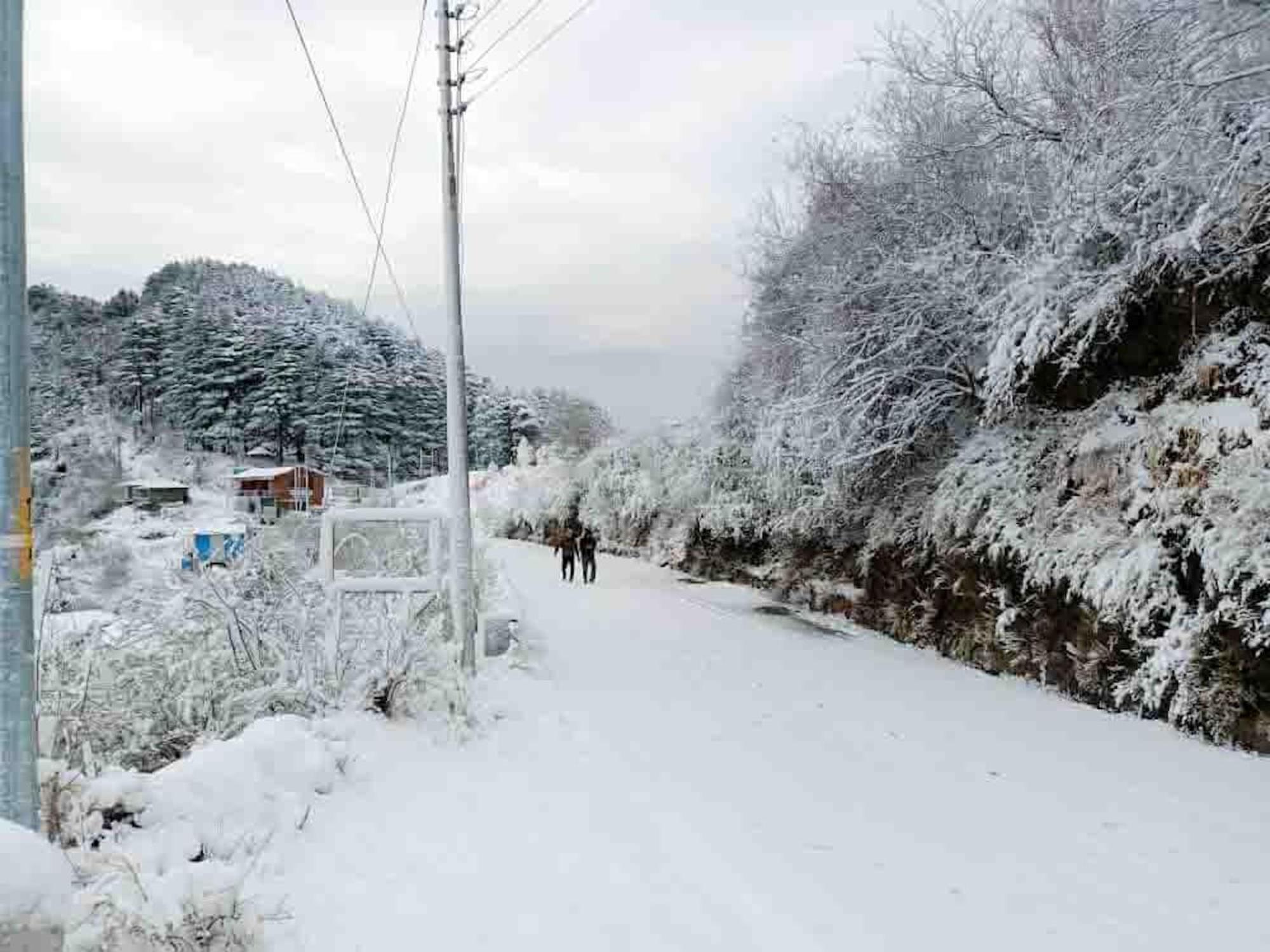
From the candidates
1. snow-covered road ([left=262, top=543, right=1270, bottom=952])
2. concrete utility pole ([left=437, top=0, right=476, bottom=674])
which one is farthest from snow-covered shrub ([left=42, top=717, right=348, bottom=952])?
concrete utility pole ([left=437, top=0, right=476, bottom=674])

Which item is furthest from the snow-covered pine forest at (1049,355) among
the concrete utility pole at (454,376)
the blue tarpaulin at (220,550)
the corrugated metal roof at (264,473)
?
the corrugated metal roof at (264,473)

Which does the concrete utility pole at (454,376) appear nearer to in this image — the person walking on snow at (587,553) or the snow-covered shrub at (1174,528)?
the snow-covered shrub at (1174,528)

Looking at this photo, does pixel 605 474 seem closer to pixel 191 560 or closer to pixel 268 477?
pixel 268 477

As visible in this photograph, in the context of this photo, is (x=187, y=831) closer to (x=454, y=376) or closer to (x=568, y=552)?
(x=454, y=376)

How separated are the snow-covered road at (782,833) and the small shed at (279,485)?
1059 cm

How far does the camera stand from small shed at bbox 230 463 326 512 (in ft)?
59.0

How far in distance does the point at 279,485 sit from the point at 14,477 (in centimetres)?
2199

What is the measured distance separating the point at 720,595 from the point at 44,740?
650 inches

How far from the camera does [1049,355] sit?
9523 millimetres

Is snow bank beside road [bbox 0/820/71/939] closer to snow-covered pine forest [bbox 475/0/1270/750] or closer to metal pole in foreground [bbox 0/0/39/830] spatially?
metal pole in foreground [bbox 0/0/39/830]

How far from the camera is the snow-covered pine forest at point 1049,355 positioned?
22.2 feet

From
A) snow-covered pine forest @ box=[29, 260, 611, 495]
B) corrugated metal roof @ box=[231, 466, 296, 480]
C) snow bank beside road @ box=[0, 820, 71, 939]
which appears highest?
snow-covered pine forest @ box=[29, 260, 611, 495]

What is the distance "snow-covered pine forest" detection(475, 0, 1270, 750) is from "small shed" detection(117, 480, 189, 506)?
54.4 feet

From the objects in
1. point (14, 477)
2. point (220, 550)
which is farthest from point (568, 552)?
point (14, 477)
